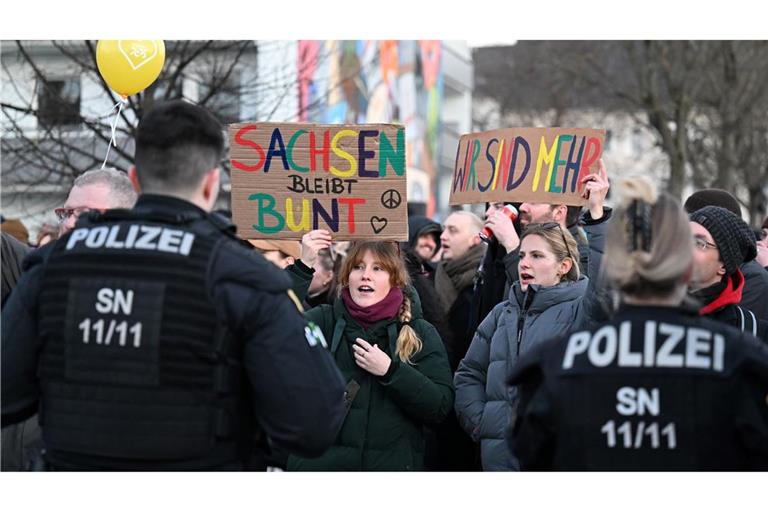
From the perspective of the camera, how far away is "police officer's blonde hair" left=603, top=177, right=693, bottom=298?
11.6 feet

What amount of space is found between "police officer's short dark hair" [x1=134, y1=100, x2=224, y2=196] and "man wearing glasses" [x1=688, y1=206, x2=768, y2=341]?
2457 millimetres

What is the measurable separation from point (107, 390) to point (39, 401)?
34 centimetres

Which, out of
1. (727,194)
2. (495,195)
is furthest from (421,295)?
(727,194)

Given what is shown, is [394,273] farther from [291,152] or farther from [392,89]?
[392,89]

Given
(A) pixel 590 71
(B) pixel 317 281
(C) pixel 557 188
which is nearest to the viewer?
(C) pixel 557 188

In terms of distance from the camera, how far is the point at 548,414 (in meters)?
3.65

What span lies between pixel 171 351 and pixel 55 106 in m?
10.7

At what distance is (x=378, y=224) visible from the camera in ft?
21.1

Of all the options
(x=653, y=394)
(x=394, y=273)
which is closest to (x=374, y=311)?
(x=394, y=273)

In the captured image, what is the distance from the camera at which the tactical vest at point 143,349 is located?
11.7 feet

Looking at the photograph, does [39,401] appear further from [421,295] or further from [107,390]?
[421,295]

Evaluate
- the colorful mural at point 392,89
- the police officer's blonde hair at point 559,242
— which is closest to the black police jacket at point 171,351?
the police officer's blonde hair at point 559,242

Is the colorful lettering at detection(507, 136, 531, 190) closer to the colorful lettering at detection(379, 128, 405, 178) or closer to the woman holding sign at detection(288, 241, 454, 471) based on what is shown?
the colorful lettering at detection(379, 128, 405, 178)

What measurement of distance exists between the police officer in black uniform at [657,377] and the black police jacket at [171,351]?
770 millimetres
